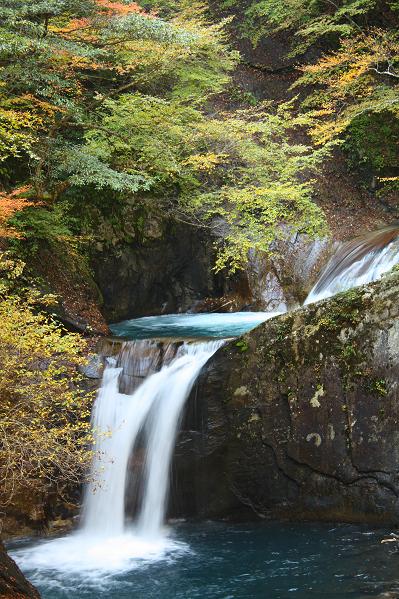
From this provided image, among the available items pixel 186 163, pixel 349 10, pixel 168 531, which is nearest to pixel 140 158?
pixel 186 163

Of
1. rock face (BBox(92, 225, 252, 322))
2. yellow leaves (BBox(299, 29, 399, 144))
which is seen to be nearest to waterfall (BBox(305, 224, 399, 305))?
rock face (BBox(92, 225, 252, 322))

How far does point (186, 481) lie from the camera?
7.45m

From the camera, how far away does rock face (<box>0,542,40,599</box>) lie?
3609 millimetres

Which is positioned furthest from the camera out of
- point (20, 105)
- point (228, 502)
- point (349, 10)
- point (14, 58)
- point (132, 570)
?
point (349, 10)

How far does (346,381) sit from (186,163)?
232 inches

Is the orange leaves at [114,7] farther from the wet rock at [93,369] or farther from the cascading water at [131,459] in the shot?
the wet rock at [93,369]

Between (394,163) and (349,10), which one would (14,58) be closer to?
(349,10)

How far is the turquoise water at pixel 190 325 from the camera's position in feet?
34.8

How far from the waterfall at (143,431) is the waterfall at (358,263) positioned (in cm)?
392

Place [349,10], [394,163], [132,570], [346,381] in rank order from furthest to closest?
[394,163] < [349,10] < [346,381] < [132,570]

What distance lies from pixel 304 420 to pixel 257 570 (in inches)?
71.1

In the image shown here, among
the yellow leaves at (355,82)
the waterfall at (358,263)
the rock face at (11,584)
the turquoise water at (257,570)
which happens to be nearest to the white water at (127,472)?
the turquoise water at (257,570)

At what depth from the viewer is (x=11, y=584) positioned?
3.75 m

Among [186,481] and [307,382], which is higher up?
[307,382]
